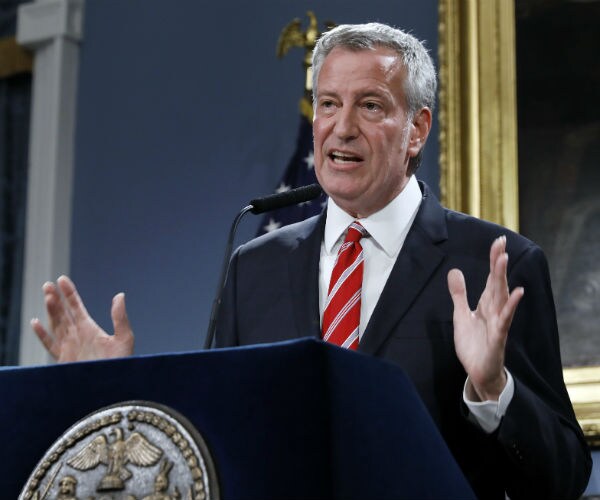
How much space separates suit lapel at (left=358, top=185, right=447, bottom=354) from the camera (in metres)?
2.31

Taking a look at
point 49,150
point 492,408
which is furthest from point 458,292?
point 49,150

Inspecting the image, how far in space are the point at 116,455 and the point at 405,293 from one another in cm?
83

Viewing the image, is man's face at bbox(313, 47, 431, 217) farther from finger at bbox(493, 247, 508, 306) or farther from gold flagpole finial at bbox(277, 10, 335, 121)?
gold flagpole finial at bbox(277, 10, 335, 121)

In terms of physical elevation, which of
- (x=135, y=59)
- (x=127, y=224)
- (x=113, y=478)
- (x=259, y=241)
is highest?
(x=135, y=59)

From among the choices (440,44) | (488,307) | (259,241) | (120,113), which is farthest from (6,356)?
(488,307)

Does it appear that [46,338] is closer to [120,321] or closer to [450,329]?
[120,321]

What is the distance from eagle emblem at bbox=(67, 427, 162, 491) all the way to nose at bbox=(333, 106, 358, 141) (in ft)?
3.41

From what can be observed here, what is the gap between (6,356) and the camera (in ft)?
18.6

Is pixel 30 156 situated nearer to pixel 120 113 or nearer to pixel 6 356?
pixel 120 113

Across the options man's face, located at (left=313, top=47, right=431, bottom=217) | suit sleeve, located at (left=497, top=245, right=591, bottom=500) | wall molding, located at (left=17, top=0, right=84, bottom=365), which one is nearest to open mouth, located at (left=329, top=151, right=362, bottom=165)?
man's face, located at (left=313, top=47, right=431, bottom=217)

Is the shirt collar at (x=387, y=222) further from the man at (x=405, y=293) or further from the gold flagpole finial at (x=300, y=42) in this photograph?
the gold flagpole finial at (x=300, y=42)

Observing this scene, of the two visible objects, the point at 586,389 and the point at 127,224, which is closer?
the point at 586,389

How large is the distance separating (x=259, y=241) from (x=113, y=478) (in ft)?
3.65

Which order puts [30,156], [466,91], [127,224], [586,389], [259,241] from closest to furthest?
1. [259,241]
2. [586,389]
3. [466,91]
4. [127,224]
5. [30,156]
